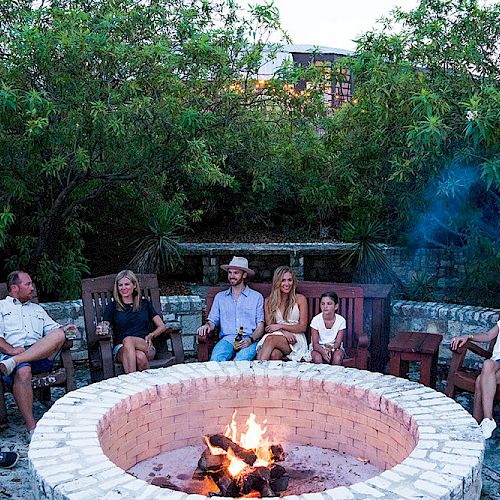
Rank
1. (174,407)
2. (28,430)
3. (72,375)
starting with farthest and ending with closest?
(72,375) < (28,430) < (174,407)

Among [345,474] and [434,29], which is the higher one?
[434,29]

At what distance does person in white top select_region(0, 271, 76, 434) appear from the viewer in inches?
172

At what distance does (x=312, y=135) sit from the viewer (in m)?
6.51

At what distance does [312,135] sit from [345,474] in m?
3.72

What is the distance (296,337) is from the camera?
520 cm

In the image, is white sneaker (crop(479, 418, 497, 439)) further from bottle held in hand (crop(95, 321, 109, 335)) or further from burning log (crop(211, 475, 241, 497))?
bottle held in hand (crop(95, 321, 109, 335))

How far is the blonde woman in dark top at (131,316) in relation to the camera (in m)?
5.08

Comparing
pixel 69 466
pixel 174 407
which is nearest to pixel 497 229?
pixel 174 407

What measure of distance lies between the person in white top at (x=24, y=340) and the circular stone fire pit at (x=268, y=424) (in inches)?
33.7

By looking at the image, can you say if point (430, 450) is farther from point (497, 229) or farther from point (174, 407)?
point (497, 229)

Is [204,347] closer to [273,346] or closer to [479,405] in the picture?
[273,346]

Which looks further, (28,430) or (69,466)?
(28,430)

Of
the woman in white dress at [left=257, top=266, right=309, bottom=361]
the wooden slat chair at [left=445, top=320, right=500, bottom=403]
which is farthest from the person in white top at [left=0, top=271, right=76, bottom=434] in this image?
the wooden slat chair at [left=445, top=320, right=500, bottom=403]

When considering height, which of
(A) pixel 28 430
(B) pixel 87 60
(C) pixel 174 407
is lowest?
(A) pixel 28 430
